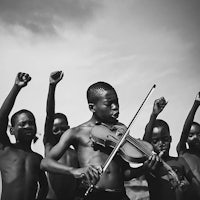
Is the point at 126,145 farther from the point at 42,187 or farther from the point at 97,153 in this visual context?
the point at 42,187

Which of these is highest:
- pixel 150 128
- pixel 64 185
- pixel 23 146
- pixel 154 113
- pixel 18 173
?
pixel 154 113

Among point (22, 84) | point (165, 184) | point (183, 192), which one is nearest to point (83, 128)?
point (22, 84)

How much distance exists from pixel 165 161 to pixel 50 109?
39.4 inches

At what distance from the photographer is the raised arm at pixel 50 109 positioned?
2.48m

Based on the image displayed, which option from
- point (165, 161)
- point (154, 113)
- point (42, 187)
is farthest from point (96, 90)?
point (165, 161)

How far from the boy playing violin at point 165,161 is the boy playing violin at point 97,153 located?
68 centimetres

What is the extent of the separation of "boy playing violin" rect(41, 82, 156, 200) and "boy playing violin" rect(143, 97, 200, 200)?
677 mm

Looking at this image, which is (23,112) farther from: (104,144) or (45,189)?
(104,144)

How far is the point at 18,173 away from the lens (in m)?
2.44

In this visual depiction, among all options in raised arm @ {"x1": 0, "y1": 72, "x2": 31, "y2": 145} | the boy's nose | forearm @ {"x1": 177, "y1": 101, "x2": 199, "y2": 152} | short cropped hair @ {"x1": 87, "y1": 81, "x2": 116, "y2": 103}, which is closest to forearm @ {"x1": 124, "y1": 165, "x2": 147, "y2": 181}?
the boy's nose

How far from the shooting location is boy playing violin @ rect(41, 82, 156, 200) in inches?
70.9

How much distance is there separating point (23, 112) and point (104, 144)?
1.06 meters

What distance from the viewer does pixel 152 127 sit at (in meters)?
2.81

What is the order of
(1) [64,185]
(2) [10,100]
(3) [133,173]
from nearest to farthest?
1. (3) [133,173]
2. (2) [10,100]
3. (1) [64,185]
